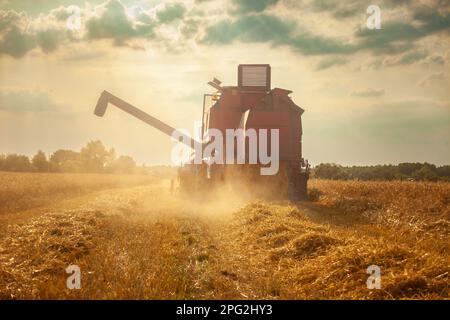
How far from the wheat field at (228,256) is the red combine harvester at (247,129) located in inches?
157

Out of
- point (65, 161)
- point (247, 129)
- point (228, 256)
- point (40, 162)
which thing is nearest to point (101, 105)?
point (247, 129)

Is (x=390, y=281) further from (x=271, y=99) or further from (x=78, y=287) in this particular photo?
(x=271, y=99)

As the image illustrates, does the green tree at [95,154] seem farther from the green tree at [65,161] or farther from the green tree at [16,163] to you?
the green tree at [16,163]

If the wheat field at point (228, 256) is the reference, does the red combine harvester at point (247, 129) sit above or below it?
above

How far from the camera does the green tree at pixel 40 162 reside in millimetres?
68775

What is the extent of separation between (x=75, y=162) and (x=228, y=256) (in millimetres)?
72146

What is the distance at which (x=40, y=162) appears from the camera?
7000 cm

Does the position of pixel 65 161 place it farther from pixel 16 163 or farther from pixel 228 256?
pixel 228 256

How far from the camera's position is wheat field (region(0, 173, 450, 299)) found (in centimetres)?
610

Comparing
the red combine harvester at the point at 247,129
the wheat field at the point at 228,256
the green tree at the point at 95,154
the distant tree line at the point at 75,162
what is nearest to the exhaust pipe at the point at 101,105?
the red combine harvester at the point at 247,129

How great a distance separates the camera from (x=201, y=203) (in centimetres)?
1986

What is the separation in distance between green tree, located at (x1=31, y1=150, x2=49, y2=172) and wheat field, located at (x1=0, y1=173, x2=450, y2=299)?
59163 mm

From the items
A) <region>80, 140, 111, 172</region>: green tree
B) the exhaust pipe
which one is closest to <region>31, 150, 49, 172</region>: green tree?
<region>80, 140, 111, 172</region>: green tree

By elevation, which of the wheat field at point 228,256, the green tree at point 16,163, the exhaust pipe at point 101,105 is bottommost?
the wheat field at point 228,256
